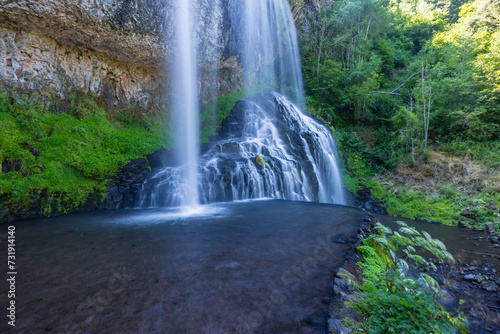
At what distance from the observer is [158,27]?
435 inches

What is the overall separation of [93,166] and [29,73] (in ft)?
18.1

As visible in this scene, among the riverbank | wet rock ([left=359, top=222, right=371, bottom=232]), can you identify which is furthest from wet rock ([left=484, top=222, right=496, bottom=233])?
wet rock ([left=359, top=222, right=371, bottom=232])

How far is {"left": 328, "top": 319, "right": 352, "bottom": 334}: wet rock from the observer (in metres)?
2.08

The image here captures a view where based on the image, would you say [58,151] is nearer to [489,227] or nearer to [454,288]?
[454,288]

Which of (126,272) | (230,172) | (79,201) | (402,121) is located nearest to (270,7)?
(402,121)

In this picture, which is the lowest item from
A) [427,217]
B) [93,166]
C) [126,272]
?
[427,217]

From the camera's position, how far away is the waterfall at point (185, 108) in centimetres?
948

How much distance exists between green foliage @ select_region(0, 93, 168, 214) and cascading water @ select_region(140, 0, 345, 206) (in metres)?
2.13

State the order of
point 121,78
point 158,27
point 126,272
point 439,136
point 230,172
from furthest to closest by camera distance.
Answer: point 439,136
point 121,78
point 158,27
point 230,172
point 126,272

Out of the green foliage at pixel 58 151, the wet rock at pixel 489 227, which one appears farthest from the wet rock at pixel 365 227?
the green foliage at pixel 58 151

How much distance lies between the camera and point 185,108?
52.3 feet

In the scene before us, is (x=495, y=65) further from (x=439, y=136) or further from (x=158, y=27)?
(x=158, y=27)

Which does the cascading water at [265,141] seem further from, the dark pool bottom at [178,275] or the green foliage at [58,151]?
the dark pool bottom at [178,275]

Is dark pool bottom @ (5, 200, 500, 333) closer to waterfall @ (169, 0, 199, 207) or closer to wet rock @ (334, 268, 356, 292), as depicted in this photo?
wet rock @ (334, 268, 356, 292)
